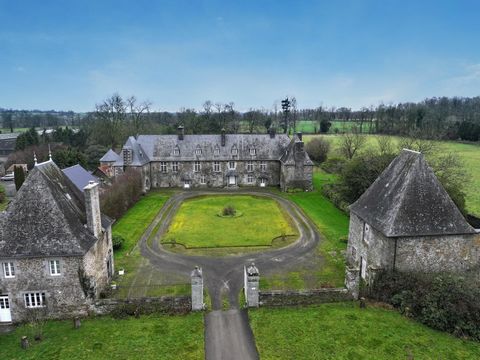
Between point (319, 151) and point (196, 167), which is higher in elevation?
point (319, 151)

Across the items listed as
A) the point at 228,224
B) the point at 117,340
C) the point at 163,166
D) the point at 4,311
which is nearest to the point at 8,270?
the point at 4,311

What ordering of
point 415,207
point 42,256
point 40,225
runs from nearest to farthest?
1. point 42,256
2. point 40,225
3. point 415,207

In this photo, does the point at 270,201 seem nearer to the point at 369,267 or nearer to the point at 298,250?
the point at 298,250

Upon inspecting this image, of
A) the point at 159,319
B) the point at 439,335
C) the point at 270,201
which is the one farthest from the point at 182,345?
the point at 270,201

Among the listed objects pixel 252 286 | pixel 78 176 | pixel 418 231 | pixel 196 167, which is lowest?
pixel 252 286

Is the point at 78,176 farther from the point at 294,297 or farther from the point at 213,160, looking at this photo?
the point at 294,297

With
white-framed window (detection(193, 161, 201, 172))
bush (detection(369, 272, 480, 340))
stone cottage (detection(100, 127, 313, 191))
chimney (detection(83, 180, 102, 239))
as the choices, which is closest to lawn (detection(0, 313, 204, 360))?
chimney (detection(83, 180, 102, 239))
